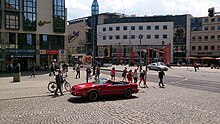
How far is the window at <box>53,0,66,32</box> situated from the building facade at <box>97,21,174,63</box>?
126 feet

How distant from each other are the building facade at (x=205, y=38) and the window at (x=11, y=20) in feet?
172

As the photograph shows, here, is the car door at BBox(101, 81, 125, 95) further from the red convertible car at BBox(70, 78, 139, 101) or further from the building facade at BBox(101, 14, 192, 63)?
the building facade at BBox(101, 14, 192, 63)

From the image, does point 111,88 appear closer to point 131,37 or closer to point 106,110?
point 106,110

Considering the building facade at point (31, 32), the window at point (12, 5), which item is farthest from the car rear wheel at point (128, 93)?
the window at point (12, 5)

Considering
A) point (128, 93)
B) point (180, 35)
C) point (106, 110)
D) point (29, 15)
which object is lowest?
point (106, 110)

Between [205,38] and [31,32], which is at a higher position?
[205,38]

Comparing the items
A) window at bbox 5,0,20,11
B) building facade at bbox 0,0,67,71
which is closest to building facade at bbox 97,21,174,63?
building facade at bbox 0,0,67,71

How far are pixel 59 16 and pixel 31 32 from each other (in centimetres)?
610

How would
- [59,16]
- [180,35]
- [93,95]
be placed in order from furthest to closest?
1. [180,35]
2. [59,16]
3. [93,95]

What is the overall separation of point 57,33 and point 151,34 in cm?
4635

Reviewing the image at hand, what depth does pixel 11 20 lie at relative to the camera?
38.9m

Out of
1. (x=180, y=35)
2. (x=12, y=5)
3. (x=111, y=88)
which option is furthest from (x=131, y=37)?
(x=111, y=88)

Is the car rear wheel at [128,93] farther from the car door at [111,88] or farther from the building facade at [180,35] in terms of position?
the building facade at [180,35]

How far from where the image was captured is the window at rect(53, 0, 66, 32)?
44.0 m
